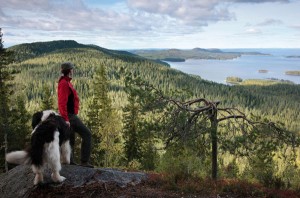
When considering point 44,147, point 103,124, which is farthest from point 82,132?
point 103,124

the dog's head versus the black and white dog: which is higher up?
the dog's head

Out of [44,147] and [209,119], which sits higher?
[209,119]

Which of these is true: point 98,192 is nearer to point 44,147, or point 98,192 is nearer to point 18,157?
point 44,147

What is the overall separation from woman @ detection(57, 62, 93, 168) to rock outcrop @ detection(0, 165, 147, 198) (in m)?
0.65

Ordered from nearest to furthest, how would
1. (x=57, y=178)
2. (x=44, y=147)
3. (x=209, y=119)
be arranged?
1. (x=44, y=147)
2. (x=57, y=178)
3. (x=209, y=119)

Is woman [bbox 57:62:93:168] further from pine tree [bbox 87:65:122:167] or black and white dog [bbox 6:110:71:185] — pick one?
pine tree [bbox 87:65:122:167]

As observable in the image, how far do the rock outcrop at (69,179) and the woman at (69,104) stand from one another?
653 millimetres

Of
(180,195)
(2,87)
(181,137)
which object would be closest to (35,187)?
(180,195)

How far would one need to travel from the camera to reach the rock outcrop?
8117 millimetres

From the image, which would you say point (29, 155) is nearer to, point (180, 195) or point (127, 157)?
point (180, 195)

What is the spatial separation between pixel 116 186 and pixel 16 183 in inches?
115

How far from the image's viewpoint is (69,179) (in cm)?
834

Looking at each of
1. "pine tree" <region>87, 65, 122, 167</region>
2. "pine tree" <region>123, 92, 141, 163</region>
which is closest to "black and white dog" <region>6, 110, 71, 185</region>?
"pine tree" <region>87, 65, 122, 167</region>

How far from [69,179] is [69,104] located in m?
2.07
